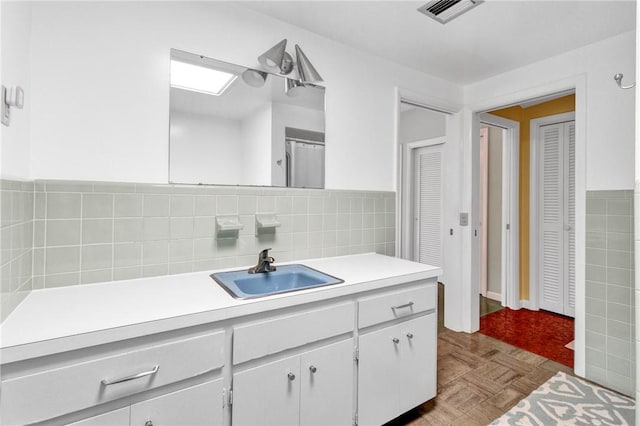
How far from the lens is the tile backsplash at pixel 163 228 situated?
1372 mm

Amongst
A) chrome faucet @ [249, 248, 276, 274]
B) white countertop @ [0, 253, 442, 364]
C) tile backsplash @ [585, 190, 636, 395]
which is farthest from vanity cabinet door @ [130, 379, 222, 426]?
tile backsplash @ [585, 190, 636, 395]

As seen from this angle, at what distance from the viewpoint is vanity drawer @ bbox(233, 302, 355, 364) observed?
3.98 feet

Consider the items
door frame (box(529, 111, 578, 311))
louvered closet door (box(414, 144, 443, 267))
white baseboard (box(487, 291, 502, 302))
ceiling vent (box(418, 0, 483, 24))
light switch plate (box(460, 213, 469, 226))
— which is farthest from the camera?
louvered closet door (box(414, 144, 443, 267))

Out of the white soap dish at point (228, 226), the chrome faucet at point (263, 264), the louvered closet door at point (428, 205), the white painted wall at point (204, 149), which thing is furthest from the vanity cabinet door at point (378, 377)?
the louvered closet door at point (428, 205)

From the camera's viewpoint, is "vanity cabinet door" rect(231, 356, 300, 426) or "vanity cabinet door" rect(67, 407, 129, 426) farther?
"vanity cabinet door" rect(231, 356, 300, 426)

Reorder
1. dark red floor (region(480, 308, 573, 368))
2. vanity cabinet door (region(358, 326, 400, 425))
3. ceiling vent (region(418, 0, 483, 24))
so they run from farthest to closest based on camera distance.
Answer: dark red floor (region(480, 308, 573, 368)) < ceiling vent (region(418, 0, 483, 24)) < vanity cabinet door (region(358, 326, 400, 425))

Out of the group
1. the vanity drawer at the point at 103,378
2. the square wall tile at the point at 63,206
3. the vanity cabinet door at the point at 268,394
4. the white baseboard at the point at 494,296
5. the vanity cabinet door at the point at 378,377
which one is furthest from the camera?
the white baseboard at the point at 494,296

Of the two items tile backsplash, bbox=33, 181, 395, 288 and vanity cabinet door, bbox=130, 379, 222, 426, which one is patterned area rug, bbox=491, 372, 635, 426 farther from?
vanity cabinet door, bbox=130, 379, 222, 426

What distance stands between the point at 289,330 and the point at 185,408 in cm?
44

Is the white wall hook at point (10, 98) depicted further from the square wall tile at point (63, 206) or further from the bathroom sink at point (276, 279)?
the bathroom sink at point (276, 279)

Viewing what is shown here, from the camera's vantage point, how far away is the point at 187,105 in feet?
5.47

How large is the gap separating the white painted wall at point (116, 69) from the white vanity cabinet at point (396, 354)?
4.26ft

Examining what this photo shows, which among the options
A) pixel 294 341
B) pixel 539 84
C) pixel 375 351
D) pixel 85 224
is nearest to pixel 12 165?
pixel 85 224

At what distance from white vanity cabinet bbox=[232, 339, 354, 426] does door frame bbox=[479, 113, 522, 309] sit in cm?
294
